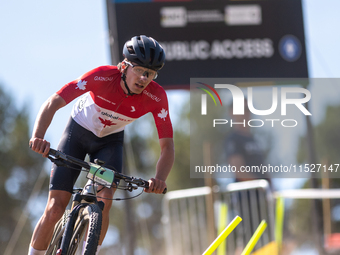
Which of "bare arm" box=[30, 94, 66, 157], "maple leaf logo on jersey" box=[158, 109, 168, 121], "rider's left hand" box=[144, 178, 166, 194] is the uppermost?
"bare arm" box=[30, 94, 66, 157]

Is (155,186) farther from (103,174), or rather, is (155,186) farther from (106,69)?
(106,69)

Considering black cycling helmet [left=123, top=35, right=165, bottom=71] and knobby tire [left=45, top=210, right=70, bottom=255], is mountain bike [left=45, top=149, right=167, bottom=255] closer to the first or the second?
knobby tire [left=45, top=210, right=70, bottom=255]

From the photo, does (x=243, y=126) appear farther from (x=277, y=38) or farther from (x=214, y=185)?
(x=277, y=38)

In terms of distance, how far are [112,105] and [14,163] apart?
28389 millimetres

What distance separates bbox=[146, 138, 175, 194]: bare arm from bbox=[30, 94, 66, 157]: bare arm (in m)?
0.94

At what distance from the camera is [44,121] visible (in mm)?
3754

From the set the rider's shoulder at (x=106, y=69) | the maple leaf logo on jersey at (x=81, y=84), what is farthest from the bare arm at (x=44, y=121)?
the rider's shoulder at (x=106, y=69)

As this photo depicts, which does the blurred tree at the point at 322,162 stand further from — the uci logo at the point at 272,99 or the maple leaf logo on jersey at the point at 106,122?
the maple leaf logo on jersey at the point at 106,122

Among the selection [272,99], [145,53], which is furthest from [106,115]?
[272,99]

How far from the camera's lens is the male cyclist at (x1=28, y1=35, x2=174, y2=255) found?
4027 mm

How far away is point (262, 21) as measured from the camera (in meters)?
8.59

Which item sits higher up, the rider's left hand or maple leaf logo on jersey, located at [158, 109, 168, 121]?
maple leaf logo on jersey, located at [158, 109, 168, 121]

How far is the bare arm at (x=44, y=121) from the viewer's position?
340cm

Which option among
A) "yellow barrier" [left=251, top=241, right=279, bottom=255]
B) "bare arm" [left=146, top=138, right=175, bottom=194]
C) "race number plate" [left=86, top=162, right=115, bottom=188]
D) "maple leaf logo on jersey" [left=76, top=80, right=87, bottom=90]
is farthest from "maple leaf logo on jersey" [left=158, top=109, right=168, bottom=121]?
"yellow barrier" [left=251, top=241, right=279, bottom=255]
